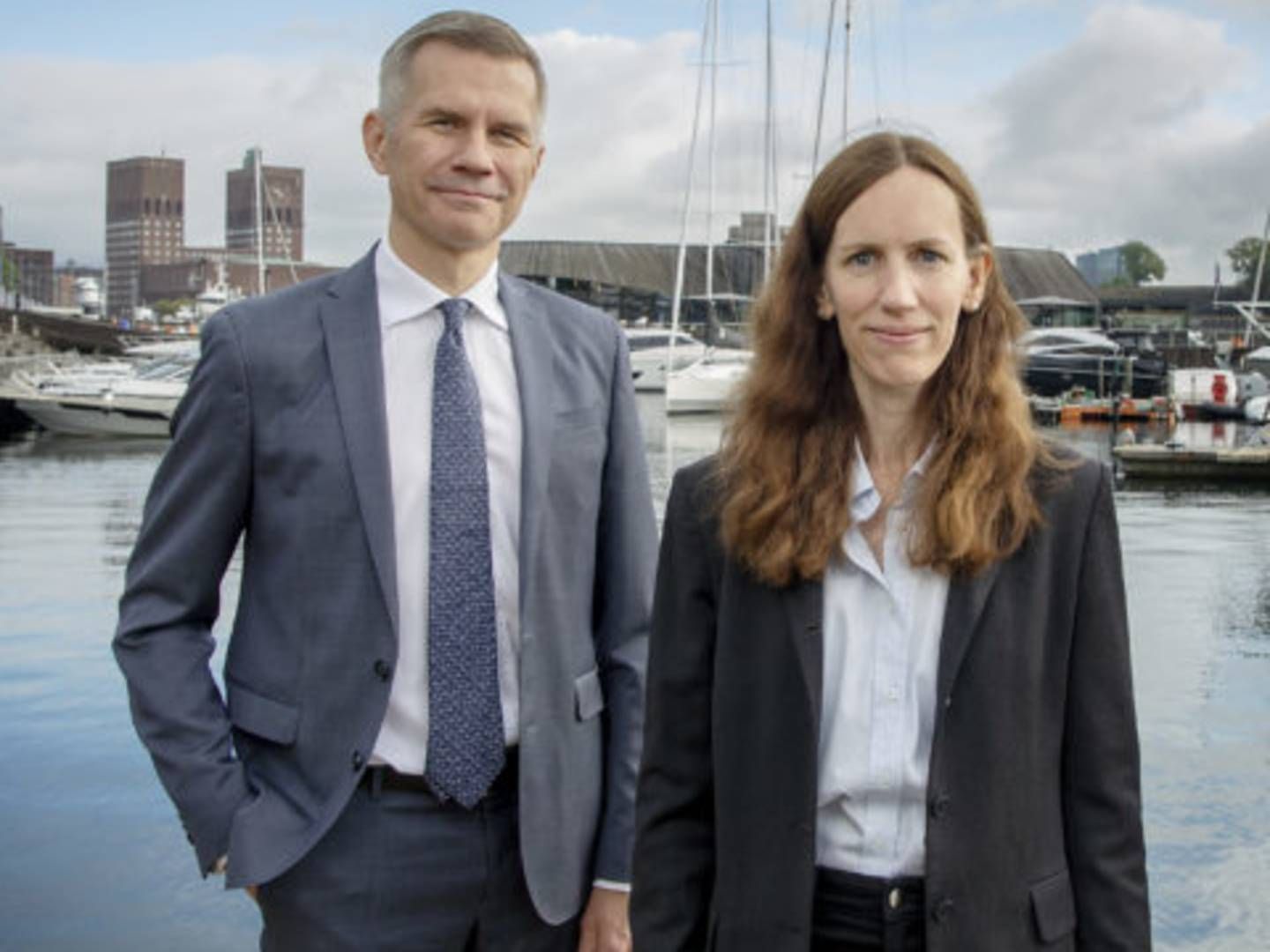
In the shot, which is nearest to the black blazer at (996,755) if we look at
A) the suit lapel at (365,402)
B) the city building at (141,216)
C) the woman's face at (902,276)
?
the woman's face at (902,276)

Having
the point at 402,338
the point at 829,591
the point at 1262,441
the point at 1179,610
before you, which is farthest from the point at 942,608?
the point at 1262,441

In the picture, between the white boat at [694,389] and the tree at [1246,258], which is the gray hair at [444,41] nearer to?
the white boat at [694,389]

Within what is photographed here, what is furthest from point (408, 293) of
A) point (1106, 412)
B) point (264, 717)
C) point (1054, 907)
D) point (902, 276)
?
point (1106, 412)

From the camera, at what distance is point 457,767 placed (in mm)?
2564

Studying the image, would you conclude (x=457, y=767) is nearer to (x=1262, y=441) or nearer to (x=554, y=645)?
(x=554, y=645)

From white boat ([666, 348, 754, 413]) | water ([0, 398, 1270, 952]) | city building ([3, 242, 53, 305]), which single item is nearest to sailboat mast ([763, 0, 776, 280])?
white boat ([666, 348, 754, 413])

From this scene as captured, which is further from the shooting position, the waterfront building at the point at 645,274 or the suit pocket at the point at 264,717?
the waterfront building at the point at 645,274

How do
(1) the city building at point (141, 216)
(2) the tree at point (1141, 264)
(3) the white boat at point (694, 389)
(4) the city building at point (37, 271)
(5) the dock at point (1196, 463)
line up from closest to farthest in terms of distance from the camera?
(5) the dock at point (1196, 463)
(3) the white boat at point (694, 389)
(2) the tree at point (1141, 264)
(4) the city building at point (37, 271)
(1) the city building at point (141, 216)

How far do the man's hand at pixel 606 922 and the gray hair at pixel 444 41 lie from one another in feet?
4.29

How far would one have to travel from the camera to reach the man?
255 centimetres

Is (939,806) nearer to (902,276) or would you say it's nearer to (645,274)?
(902,276)

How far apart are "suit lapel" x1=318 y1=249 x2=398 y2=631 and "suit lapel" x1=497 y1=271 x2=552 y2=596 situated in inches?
8.4

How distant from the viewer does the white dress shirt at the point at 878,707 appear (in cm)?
211

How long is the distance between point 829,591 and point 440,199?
93cm
